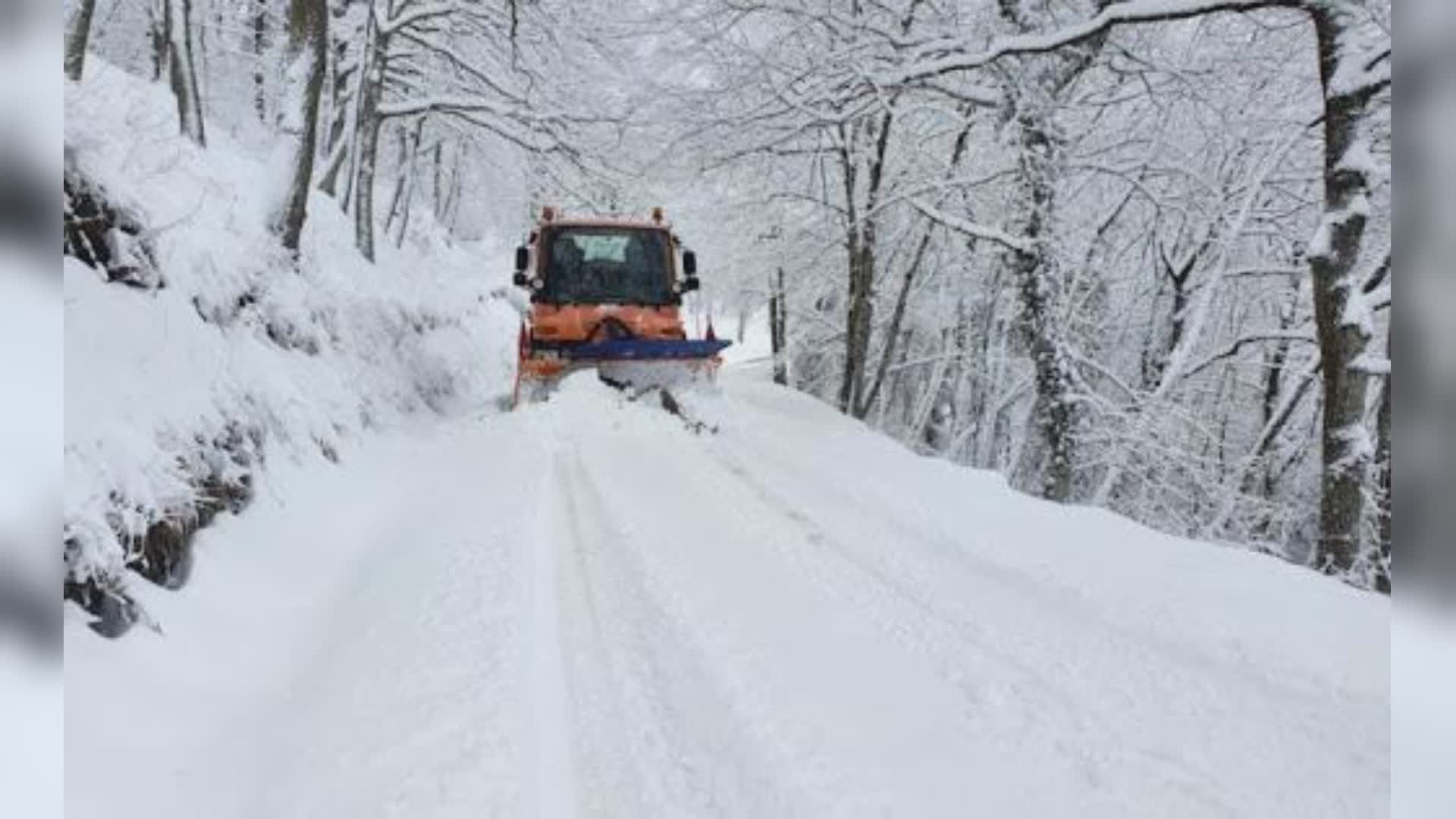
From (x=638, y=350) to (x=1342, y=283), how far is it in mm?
7745

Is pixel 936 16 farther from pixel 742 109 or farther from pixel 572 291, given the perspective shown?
pixel 572 291

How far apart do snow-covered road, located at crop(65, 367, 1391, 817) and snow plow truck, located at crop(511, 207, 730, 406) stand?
563 centimetres

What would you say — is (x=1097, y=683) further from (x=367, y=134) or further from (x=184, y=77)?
(x=367, y=134)

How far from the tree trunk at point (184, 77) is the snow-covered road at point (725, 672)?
9027 millimetres

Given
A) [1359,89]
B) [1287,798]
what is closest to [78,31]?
[1359,89]

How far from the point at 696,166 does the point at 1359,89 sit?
10.0 m

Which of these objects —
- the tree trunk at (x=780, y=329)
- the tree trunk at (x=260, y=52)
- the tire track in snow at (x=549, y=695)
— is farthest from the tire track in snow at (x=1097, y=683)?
the tree trunk at (x=260, y=52)

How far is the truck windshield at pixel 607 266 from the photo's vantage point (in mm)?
15258

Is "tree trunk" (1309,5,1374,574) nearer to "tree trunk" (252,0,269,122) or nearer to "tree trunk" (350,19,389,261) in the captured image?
"tree trunk" (350,19,389,261)

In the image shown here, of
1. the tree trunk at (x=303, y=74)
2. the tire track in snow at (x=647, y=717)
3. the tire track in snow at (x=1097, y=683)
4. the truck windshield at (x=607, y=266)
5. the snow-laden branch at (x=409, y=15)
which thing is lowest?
the tire track in snow at (x=647, y=717)

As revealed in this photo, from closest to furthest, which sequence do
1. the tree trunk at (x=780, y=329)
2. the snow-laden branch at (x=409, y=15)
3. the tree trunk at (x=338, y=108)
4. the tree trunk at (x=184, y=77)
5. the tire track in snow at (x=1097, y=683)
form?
1. the tire track in snow at (x=1097, y=683)
2. the tree trunk at (x=184, y=77)
3. the tree trunk at (x=338, y=108)
4. the snow-laden branch at (x=409, y=15)
5. the tree trunk at (x=780, y=329)

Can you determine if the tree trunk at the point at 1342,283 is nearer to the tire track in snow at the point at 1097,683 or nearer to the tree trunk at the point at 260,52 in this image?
the tire track in snow at the point at 1097,683

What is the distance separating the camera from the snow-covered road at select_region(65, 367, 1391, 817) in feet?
12.4

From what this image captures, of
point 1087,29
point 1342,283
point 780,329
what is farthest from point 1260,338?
point 780,329
